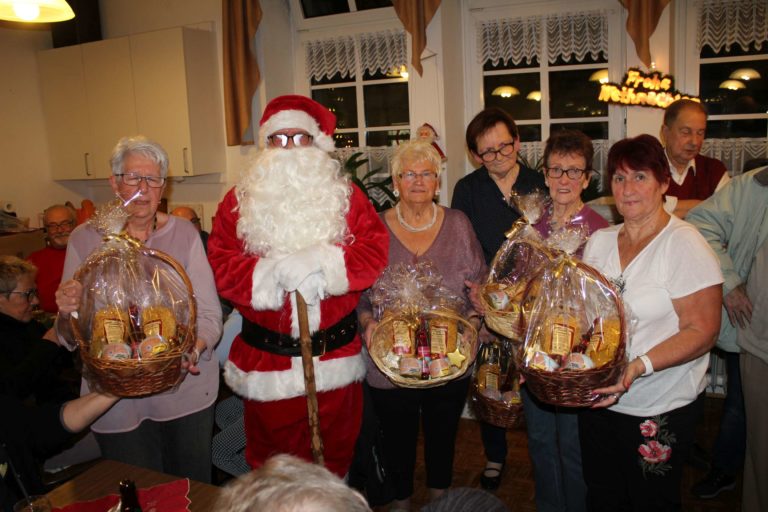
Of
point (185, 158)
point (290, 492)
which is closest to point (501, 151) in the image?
point (290, 492)

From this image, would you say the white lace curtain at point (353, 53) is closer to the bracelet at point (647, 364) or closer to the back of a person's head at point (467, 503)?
the bracelet at point (647, 364)

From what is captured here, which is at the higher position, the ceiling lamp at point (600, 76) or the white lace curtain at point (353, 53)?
the white lace curtain at point (353, 53)

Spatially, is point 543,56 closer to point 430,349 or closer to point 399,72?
point 399,72

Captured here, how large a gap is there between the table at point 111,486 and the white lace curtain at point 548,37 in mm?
4192

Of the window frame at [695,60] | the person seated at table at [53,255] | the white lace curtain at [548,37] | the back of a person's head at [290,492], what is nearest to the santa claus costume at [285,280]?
the back of a person's head at [290,492]

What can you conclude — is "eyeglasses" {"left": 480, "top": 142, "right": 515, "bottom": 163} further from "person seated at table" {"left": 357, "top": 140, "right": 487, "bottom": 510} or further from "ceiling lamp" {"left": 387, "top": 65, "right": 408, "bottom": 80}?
"ceiling lamp" {"left": 387, "top": 65, "right": 408, "bottom": 80}

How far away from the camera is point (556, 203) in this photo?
2.30m

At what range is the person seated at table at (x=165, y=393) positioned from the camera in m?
2.04

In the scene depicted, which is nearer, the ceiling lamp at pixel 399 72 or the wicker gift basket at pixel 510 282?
the wicker gift basket at pixel 510 282

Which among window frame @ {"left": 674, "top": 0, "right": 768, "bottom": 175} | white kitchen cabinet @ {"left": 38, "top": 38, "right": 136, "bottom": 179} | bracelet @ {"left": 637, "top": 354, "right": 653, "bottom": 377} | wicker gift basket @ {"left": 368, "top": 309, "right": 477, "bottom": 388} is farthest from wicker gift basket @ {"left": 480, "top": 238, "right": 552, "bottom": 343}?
white kitchen cabinet @ {"left": 38, "top": 38, "right": 136, "bottom": 179}

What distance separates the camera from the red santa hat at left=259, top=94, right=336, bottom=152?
2.34 m

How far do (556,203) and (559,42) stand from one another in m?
2.87

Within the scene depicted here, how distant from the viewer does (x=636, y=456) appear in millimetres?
1867

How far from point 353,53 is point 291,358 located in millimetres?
3807
